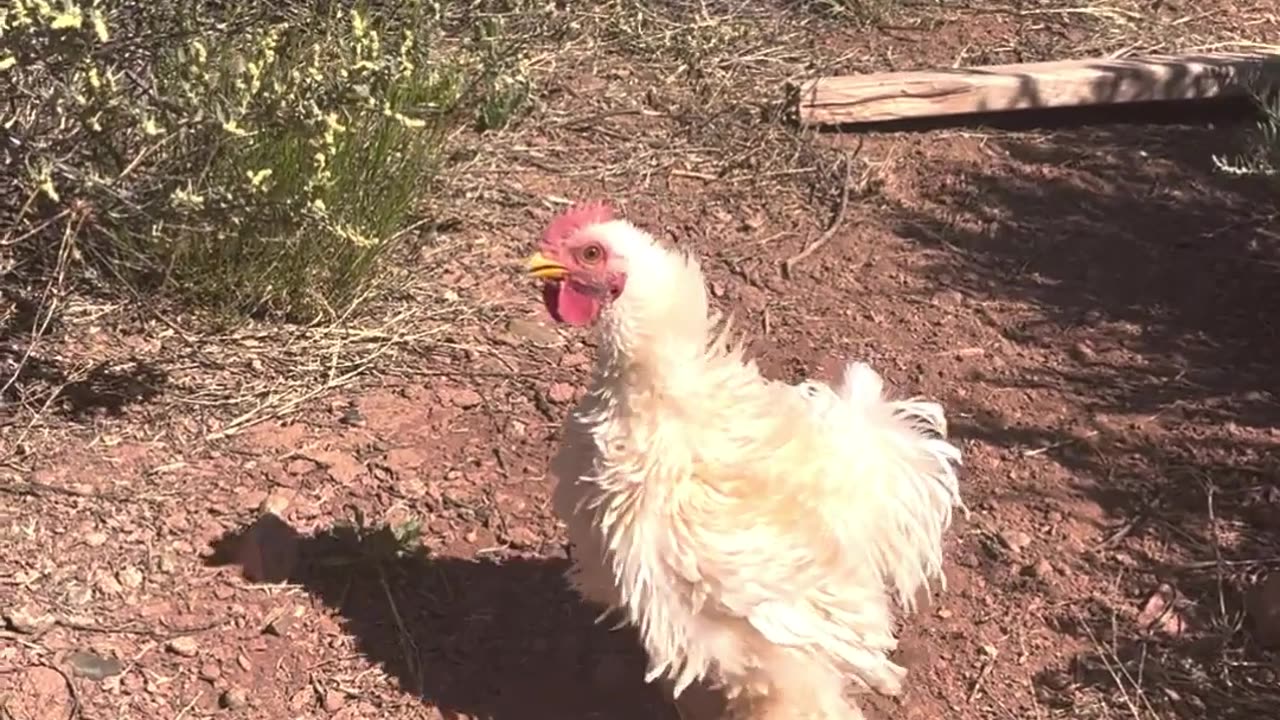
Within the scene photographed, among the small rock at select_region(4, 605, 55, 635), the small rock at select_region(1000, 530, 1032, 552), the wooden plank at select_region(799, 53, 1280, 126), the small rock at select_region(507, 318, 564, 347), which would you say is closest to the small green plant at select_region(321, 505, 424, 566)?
the small rock at select_region(4, 605, 55, 635)

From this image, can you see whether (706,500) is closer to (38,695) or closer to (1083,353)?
(38,695)

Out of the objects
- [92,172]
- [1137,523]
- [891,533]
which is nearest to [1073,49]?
[1137,523]

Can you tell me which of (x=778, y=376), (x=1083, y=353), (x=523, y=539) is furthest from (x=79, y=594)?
(x=1083, y=353)

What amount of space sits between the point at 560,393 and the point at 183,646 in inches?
53.5

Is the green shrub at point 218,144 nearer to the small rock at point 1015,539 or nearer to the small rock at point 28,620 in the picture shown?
the small rock at point 28,620

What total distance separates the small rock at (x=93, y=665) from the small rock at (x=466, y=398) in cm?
124

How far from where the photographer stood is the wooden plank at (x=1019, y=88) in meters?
5.42

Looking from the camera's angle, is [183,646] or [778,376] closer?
[183,646]

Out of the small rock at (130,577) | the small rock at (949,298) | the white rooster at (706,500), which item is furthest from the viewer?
the small rock at (949,298)

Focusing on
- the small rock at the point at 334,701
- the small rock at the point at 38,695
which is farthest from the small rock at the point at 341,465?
the small rock at the point at 38,695

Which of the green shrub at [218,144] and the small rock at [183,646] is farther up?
the green shrub at [218,144]

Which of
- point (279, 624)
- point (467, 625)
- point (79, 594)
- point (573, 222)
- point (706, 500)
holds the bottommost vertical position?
point (467, 625)

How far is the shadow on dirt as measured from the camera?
135 inches

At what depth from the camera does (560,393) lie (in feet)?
13.4
